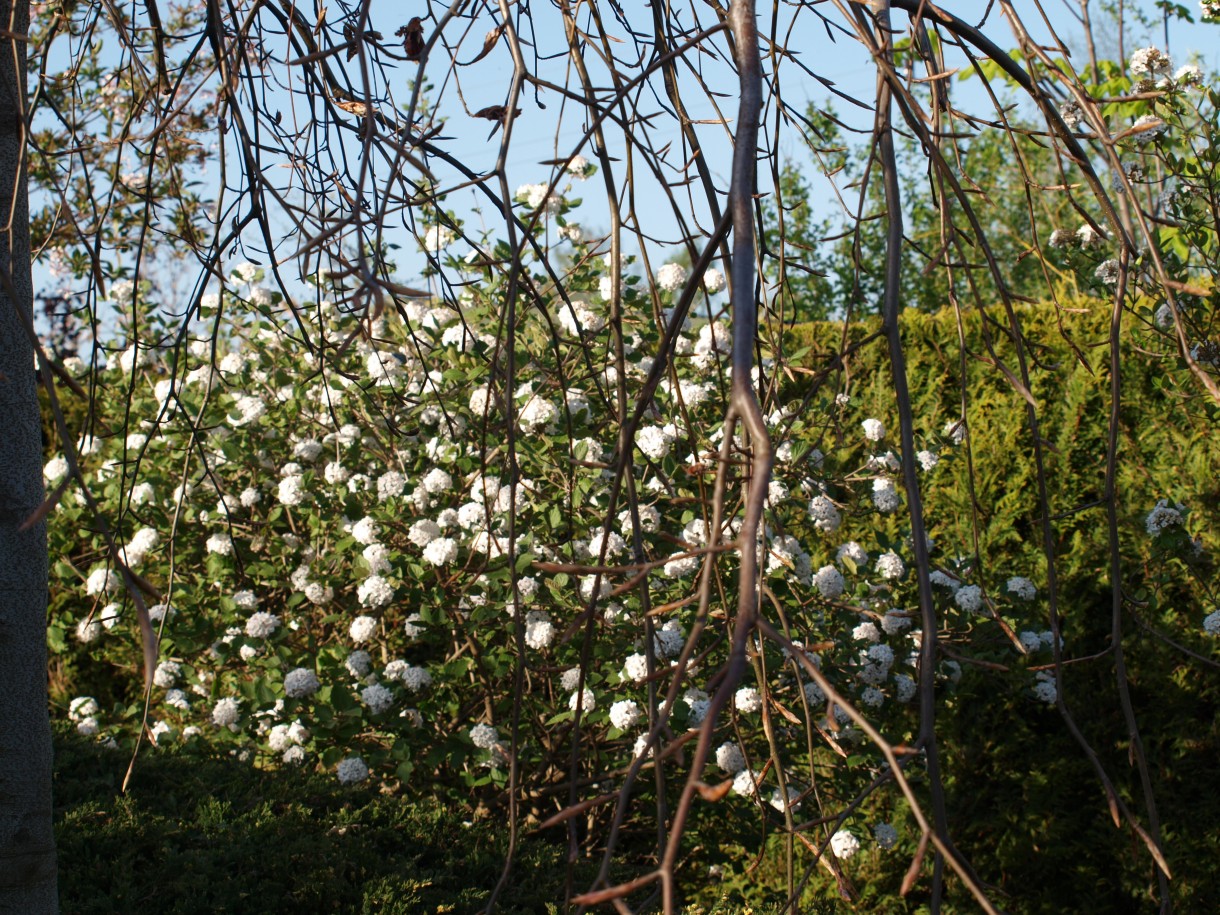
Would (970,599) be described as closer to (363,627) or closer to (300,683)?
(363,627)

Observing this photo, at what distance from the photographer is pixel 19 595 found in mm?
1577

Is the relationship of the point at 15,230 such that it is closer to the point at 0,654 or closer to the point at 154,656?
the point at 0,654

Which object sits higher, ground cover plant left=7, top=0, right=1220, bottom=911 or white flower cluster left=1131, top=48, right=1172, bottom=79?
white flower cluster left=1131, top=48, right=1172, bottom=79

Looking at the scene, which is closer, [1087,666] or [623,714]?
[623,714]

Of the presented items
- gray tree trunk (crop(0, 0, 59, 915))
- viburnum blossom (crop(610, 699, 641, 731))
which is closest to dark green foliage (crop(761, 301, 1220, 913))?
viburnum blossom (crop(610, 699, 641, 731))

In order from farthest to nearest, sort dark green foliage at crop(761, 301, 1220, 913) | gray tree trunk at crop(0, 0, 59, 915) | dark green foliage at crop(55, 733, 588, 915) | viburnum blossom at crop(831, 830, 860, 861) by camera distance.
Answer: dark green foliage at crop(761, 301, 1220, 913)
viburnum blossom at crop(831, 830, 860, 861)
dark green foliage at crop(55, 733, 588, 915)
gray tree trunk at crop(0, 0, 59, 915)

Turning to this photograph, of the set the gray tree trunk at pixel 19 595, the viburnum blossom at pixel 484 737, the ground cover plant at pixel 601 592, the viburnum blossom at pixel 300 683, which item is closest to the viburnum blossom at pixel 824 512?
the ground cover plant at pixel 601 592

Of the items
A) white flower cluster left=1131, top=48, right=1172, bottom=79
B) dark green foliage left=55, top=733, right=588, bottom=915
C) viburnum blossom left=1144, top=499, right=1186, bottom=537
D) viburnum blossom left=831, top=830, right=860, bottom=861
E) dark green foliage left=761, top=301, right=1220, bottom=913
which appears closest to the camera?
dark green foliage left=55, top=733, right=588, bottom=915

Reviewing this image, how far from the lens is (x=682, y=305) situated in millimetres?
841

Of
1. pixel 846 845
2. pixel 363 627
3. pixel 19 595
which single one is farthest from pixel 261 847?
pixel 846 845

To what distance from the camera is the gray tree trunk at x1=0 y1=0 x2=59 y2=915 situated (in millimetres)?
1567

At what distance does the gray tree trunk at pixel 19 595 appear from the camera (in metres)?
1.57

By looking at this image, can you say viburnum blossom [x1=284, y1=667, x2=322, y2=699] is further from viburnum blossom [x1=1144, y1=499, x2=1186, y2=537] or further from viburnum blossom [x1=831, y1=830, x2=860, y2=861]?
viburnum blossom [x1=1144, y1=499, x2=1186, y2=537]

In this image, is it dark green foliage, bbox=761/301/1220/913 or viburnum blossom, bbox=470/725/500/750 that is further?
dark green foliage, bbox=761/301/1220/913
